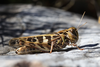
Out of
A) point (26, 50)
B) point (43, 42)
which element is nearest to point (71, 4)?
point (43, 42)

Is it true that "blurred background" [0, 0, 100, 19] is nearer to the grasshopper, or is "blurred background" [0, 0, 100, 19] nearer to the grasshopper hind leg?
the grasshopper

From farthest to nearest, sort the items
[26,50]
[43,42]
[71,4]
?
1. [71,4]
2. [43,42]
3. [26,50]

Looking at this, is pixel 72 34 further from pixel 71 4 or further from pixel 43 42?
pixel 71 4

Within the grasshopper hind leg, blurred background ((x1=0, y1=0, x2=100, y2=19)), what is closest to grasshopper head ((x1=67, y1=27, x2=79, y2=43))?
the grasshopper hind leg

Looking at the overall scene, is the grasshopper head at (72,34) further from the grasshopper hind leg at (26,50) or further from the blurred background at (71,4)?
the blurred background at (71,4)

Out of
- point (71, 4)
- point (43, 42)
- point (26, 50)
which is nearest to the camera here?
point (26, 50)

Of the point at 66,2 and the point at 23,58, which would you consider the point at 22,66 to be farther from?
the point at 66,2

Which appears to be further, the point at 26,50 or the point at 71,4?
the point at 71,4

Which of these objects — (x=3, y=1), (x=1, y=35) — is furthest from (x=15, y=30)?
(x=3, y=1)
